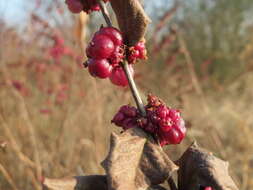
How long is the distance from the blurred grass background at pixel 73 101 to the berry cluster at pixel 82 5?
435 millimetres

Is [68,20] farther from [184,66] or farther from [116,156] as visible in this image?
[116,156]

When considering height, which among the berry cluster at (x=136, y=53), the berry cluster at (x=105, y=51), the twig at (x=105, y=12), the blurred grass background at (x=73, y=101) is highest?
the twig at (x=105, y=12)

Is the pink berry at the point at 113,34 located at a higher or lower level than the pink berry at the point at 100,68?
higher

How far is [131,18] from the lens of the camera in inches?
29.9

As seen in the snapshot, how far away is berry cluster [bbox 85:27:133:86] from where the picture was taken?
2.52ft

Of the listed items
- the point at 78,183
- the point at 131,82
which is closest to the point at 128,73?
the point at 131,82

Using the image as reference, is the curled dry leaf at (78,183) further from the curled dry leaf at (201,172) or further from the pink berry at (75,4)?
the pink berry at (75,4)

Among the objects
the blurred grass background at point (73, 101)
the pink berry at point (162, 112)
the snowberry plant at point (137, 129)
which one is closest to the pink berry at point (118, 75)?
the snowberry plant at point (137, 129)

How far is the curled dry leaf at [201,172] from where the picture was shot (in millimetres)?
759

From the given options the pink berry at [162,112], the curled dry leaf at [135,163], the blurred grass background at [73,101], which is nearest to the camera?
the curled dry leaf at [135,163]

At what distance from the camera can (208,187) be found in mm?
748

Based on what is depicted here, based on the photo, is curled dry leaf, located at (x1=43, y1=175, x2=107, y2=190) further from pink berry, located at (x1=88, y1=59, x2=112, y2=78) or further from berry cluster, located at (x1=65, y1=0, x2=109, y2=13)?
berry cluster, located at (x1=65, y1=0, x2=109, y2=13)

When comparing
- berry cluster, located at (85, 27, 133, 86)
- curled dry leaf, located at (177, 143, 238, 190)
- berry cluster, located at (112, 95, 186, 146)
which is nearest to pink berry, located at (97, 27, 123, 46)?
berry cluster, located at (85, 27, 133, 86)

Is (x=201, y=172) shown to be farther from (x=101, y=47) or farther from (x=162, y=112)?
(x=101, y=47)
